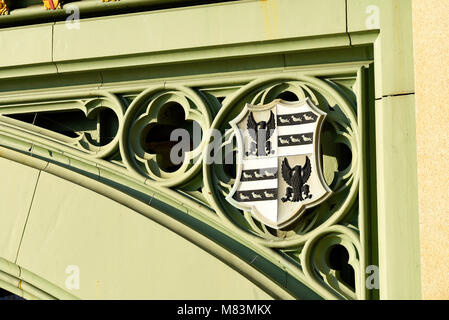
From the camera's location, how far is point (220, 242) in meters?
9.78

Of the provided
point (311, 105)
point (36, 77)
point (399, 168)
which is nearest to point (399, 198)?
point (399, 168)

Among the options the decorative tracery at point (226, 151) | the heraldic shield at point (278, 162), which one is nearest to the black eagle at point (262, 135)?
the heraldic shield at point (278, 162)

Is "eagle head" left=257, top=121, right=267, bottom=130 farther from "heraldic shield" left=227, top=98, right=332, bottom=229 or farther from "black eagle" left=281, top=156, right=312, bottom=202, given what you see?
"black eagle" left=281, top=156, right=312, bottom=202

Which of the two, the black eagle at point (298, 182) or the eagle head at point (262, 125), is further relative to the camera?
the eagle head at point (262, 125)

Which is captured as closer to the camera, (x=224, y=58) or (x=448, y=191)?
(x=448, y=191)

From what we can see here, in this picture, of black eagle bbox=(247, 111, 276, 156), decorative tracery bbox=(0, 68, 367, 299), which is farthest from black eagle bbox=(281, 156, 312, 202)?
black eagle bbox=(247, 111, 276, 156)

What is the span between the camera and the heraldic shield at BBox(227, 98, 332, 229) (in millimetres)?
9445

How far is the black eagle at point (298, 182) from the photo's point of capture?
31.0ft

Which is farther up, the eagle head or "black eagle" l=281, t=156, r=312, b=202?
the eagle head

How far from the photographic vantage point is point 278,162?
9.60 metres

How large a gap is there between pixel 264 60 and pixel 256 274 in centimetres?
171

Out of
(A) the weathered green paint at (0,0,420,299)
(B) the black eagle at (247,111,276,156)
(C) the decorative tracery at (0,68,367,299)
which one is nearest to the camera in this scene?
(A) the weathered green paint at (0,0,420,299)

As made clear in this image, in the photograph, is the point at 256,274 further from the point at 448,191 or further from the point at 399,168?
the point at 448,191

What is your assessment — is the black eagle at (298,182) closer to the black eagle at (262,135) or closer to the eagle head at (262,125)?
the black eagle at (262,135)
